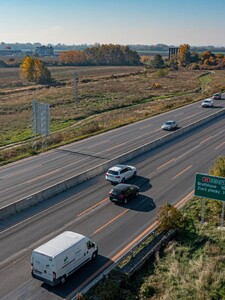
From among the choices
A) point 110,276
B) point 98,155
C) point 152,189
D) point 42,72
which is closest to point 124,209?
point 152,189

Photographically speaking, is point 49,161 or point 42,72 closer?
point 49,161

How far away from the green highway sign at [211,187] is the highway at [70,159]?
1429 cm

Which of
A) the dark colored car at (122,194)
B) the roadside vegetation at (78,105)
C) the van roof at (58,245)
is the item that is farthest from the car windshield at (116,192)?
the roadside vegetation at (78,105)

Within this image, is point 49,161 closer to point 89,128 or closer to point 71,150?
point 71,150

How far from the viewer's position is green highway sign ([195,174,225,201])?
950 inches

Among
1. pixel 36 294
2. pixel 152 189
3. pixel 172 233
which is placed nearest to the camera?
pixel 36 294

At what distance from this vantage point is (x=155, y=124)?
6053 cm

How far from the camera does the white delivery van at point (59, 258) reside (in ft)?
58.3

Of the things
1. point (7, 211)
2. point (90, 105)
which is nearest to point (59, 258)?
point (7, 211)

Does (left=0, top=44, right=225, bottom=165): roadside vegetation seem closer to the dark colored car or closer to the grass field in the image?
the dark colored car

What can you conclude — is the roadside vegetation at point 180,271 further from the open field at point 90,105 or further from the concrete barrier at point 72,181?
the open field at point 90,105

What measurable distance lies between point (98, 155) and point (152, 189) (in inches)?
512

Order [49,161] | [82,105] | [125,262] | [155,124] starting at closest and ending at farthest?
[125,262] < [49,161] < [155,124] < [82,105]

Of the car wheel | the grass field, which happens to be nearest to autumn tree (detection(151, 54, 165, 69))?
the grass field
